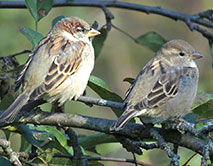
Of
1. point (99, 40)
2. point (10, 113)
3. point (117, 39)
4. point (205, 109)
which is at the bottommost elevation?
point (117, 39)

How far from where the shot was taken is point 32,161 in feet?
9.46

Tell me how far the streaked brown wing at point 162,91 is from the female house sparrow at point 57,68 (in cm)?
51

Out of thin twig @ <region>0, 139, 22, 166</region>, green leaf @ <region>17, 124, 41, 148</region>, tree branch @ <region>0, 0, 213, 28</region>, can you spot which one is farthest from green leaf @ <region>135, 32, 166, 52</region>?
thin twig @ <region>0, 139, 22, 166</region>

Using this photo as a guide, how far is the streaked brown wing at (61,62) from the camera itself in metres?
3.39

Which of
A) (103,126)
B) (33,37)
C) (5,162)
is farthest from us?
(33,37)

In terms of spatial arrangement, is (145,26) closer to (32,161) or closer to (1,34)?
(1,34)

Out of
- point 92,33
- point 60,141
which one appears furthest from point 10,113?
point 92,33

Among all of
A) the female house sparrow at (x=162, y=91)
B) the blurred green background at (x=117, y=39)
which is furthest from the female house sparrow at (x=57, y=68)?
the blurred green background at (x=117, y=39)

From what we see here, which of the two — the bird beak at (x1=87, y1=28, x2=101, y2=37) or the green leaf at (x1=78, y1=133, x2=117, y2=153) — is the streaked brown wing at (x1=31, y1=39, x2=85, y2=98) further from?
the green leaf at (x1=78, y1=133, x2=117, y2=153)

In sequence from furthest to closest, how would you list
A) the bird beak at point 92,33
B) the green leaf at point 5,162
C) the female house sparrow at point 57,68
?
1. the bird beak at point 92,33
2. the female house sparrow at point 57,68
3. the green leaf at point 5,162

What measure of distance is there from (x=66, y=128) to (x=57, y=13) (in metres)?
3.88

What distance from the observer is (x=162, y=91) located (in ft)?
10.0

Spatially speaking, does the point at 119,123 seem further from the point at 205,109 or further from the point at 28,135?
the point at 28,135

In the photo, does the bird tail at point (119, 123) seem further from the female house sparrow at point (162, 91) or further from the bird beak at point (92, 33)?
the bird beak at point (92, 33)
